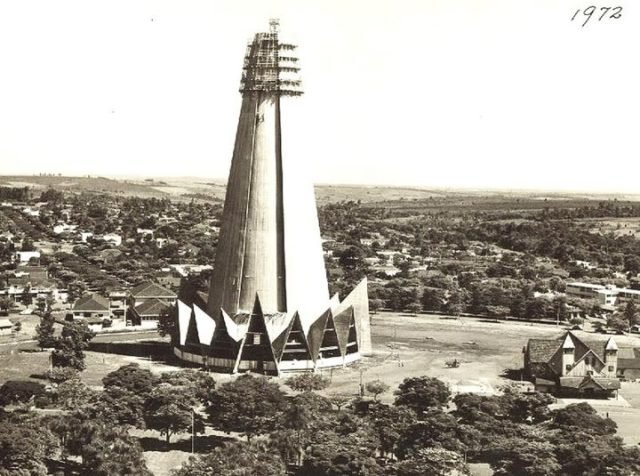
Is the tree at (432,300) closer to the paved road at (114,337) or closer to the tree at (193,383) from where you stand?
the paved road at (114,337)

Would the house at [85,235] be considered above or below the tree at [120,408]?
below

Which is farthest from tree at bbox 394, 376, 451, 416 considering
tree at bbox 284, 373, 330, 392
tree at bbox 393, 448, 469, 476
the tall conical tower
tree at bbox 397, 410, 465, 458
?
the tall conical tower

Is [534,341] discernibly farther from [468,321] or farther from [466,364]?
[468,321]

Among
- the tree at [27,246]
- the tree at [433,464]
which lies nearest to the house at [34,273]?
the tree at [27,246]

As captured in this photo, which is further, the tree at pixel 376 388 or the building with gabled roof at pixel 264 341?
the building with gabled roof at pixel 264 341

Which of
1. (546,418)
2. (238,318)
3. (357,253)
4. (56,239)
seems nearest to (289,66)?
(238,318)

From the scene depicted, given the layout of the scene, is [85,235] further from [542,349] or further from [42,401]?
[42,401]

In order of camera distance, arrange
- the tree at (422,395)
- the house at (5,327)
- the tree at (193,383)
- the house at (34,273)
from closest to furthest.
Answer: the tree at (193,383), the tree at (422,395), the house at (5,327), the house at (34,273)

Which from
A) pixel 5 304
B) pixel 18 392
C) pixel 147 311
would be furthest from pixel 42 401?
pixel 5 304
